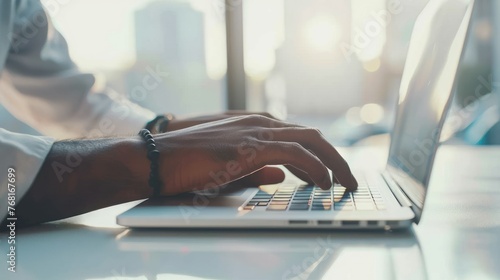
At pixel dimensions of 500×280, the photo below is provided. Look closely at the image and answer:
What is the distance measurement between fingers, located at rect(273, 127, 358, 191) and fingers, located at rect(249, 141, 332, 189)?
0.04 meters

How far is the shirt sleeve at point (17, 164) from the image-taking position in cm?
55

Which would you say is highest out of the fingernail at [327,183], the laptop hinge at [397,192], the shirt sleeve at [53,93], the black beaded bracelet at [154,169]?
the shirt sleeve at [53,93]

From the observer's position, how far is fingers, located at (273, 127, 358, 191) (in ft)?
2.16

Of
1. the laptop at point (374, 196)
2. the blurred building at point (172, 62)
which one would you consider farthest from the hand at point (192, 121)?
the blurred building at point (172, 62)

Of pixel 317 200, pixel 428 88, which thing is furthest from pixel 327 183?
pixel 428 88

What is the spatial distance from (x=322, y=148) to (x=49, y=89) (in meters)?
0.74

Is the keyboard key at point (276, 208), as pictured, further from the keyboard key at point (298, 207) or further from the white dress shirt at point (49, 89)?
the white dress shirt at point (49, 89)

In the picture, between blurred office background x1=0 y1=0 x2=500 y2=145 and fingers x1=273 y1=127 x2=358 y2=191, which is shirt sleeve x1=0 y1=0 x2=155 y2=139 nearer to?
fingers x1=273 y1=127 x2=358 y2=191

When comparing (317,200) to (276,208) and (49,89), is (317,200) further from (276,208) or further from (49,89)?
(49,89)

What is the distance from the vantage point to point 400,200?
595 millimetres

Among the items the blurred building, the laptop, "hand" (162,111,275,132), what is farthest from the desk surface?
the blurred building

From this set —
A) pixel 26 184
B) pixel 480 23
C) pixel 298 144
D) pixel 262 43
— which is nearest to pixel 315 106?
pixel 262 43

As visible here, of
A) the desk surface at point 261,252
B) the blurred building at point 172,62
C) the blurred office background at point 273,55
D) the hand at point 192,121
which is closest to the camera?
the desk surface at point 261,252

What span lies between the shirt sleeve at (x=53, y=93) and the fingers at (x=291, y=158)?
0.57 metres
